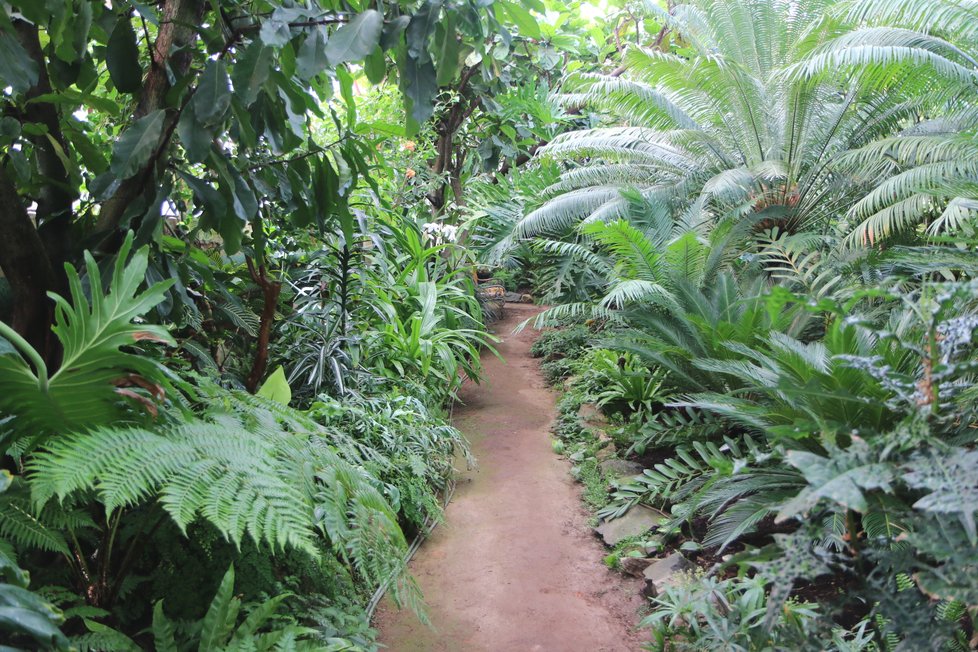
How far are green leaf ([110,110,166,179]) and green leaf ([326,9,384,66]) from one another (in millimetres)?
568

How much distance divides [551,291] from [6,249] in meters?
5.98

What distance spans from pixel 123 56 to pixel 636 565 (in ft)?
8.74

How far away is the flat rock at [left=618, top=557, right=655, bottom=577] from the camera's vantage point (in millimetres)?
2990

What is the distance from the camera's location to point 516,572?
3.00 metres

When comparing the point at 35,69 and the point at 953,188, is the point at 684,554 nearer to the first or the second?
the point at 953,188

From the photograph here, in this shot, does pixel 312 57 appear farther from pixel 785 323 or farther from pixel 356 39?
pixel 785 323

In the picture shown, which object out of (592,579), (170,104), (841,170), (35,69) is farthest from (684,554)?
(841,170)

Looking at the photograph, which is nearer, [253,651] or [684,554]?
[253,651]

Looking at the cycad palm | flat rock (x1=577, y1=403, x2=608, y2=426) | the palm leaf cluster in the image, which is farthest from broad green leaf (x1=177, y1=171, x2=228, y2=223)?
the cycad palm

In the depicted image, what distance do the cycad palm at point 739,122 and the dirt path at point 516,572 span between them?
7.77ft

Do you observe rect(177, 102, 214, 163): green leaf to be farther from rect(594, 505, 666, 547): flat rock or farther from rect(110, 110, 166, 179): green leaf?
rect(594, 505, 666, 547): flat rock

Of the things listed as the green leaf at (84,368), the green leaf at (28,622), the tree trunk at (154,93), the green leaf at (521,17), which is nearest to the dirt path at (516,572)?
the green leaf at (84,368)

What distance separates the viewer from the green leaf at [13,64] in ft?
5.09

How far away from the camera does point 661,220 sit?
17.2ft
